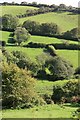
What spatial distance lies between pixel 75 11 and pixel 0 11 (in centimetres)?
2404

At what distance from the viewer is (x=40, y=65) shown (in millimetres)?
60875

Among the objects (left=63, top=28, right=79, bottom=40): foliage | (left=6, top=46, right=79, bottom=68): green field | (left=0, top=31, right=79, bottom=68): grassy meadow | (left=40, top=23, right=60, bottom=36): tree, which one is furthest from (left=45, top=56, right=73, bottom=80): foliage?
(left=40, top=23, right=60, bottom=36): tree

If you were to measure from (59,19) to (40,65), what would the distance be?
47.4 metres

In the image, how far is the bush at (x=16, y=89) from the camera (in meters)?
27.8

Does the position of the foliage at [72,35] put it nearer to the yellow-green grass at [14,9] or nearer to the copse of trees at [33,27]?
the copse of trees at [33,27]

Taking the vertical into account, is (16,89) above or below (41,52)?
above

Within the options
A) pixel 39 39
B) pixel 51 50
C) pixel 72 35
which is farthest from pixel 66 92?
pixel 72 35

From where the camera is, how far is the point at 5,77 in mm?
28359

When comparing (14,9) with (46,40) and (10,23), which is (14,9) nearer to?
(10,23)

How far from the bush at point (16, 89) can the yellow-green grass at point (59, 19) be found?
70.3 meters

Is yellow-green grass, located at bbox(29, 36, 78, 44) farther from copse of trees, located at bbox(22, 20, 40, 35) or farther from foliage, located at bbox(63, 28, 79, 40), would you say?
copse of trees, located at bbox(22, 20, 40, 35)

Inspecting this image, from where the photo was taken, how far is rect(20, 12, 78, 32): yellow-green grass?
101125 millimetres

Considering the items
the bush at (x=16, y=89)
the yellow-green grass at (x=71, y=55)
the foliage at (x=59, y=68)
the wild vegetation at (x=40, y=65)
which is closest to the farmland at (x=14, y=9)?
the wild vegetation at (x=40, y=65)

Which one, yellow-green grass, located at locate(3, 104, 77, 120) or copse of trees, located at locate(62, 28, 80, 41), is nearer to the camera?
yellow-green grass, located at locate(3, 104, 77, 120)
